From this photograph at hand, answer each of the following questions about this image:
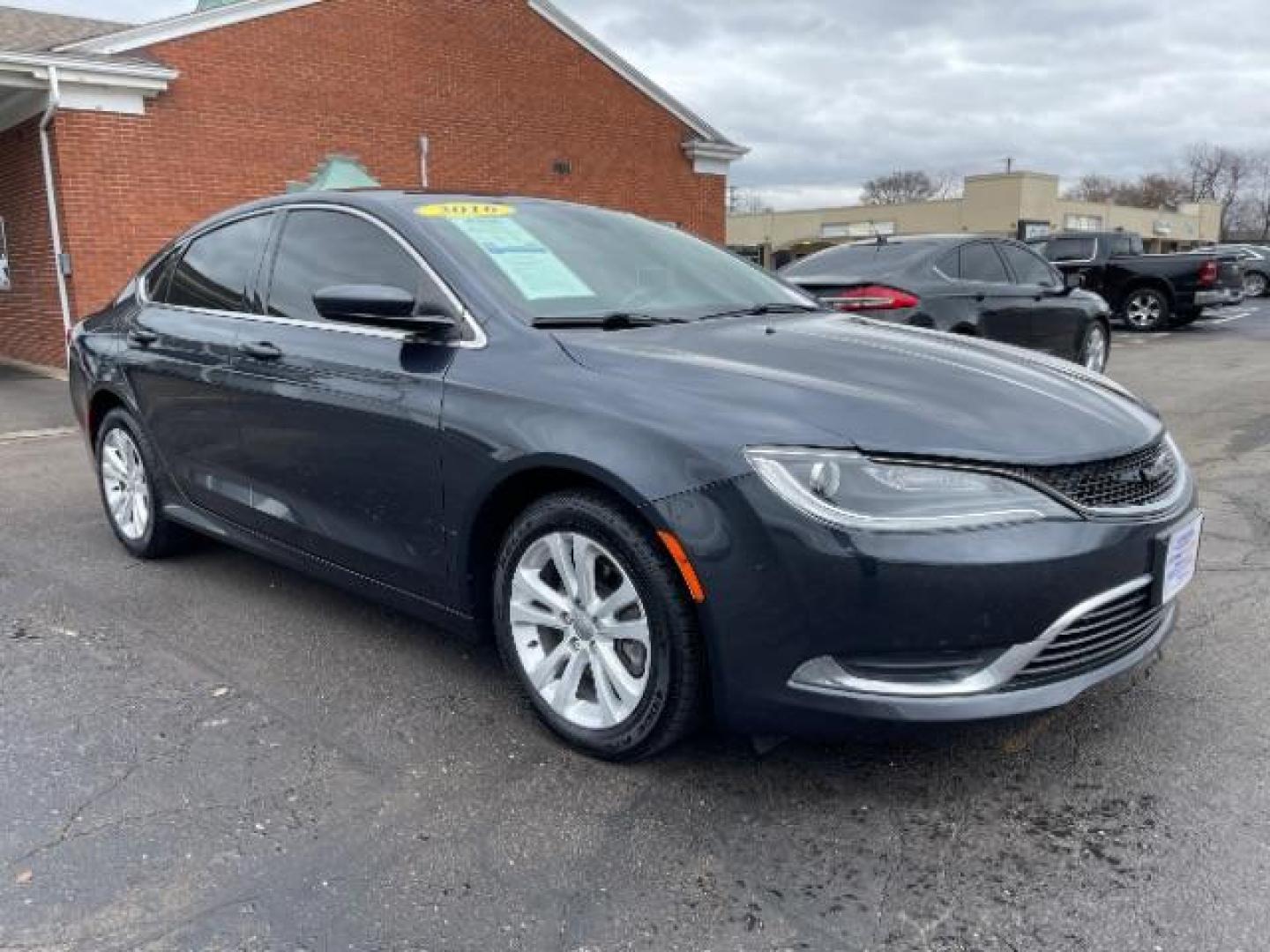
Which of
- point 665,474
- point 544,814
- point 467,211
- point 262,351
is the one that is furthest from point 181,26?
point 544,814

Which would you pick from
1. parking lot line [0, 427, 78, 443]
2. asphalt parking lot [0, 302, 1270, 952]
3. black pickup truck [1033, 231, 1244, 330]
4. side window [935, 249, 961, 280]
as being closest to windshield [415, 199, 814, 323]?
asphalt parking lot [0, 302, 1270, 952]

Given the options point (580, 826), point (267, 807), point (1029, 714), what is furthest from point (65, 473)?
point (1029, 714)

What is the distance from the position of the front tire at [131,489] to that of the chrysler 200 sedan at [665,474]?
706 mm

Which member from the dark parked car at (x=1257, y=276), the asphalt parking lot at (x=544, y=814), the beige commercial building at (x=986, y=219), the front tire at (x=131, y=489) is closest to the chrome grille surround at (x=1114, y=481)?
the asphalt parking lot at (x=544, y=814)

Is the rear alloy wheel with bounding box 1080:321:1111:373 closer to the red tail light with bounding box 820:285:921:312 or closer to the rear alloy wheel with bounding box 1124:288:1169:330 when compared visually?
the red tail light with bounding box 820:285:921:312

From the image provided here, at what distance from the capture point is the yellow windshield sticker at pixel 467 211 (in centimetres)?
353

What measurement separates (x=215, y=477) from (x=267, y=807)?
178 cm

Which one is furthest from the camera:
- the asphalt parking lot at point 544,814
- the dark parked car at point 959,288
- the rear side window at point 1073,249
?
the rear side window at point 1073,249

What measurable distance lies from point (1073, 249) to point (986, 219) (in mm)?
34027

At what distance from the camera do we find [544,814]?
2697 mm

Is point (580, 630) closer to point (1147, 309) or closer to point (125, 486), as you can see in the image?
point (125, 486)

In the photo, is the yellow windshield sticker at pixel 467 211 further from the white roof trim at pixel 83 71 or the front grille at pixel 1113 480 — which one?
the white roof trim at pixel 83 71

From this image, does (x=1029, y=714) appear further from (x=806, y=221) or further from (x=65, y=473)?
(x=806, y=221)

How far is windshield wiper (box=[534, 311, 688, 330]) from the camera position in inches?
123
